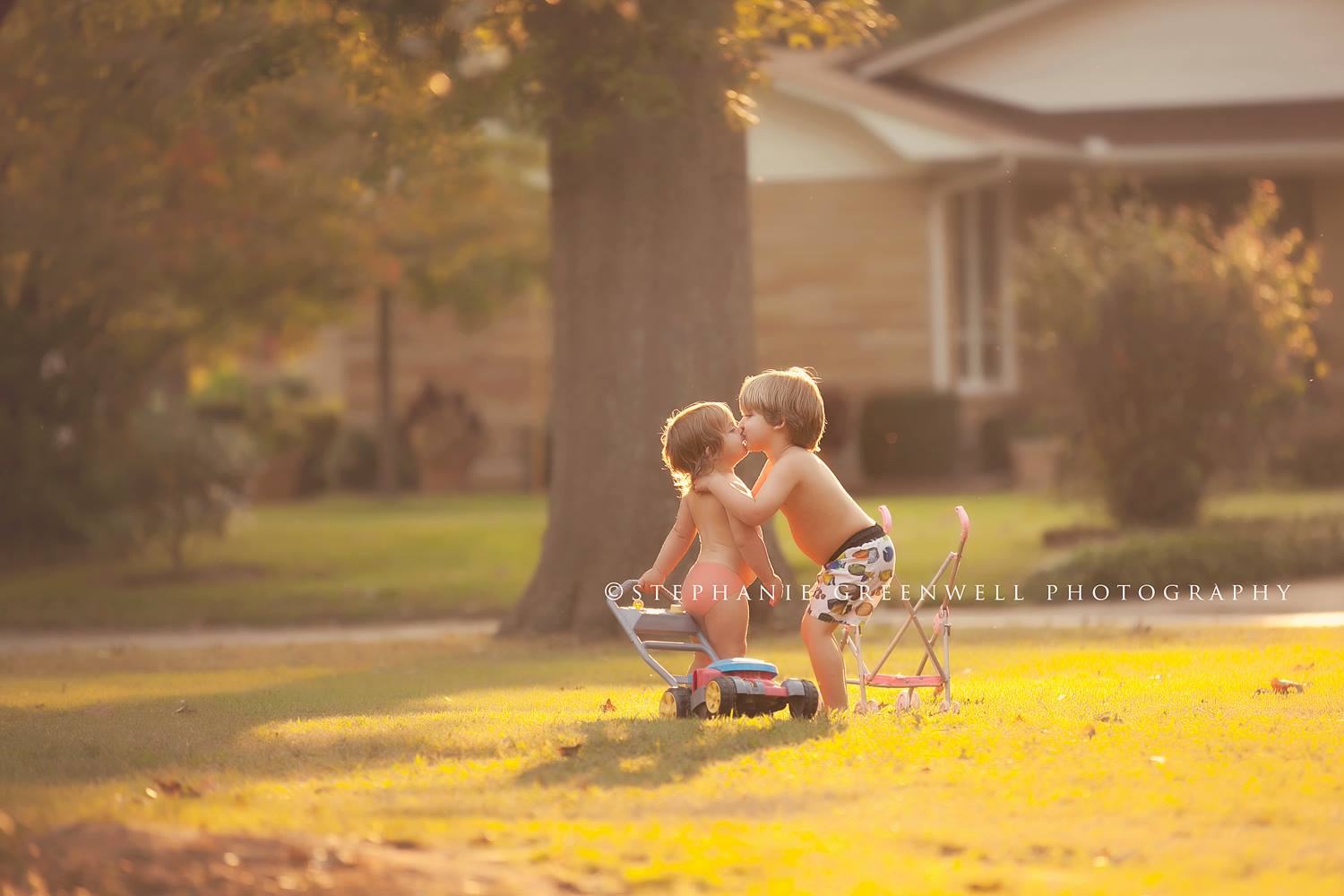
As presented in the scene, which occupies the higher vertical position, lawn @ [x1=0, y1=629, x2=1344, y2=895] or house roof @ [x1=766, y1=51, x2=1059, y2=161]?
house roof @ [x1=766, y1=51, x2=1059, y2=161]

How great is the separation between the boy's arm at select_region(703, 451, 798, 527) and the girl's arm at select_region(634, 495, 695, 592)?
0.27 m

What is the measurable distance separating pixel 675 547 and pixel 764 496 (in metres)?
0.48

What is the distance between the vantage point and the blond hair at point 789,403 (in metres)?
7.16

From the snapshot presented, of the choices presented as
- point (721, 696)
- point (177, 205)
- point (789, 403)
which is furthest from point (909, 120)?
point (721, 696)

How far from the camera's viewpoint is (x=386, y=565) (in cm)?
1728

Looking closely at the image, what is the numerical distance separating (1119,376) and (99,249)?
29.7 ft

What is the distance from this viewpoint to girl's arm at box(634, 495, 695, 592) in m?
7.14

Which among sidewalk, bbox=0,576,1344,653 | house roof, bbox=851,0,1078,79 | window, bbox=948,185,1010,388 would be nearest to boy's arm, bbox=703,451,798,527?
sidewalk, bbox=0,576,1344,653

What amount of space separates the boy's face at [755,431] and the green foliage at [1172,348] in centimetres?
906

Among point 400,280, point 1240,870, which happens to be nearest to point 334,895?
point 1240,870

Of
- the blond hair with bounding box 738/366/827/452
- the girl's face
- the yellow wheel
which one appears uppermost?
the blond hair with bounding box 738/366/827/452

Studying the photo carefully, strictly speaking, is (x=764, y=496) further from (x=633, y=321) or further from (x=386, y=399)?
(x=386, y=399)

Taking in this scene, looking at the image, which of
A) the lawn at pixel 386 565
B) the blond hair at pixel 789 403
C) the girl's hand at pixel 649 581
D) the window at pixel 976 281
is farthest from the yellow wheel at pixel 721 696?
the window at pixel 976 281

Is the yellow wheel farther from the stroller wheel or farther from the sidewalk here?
the sidewalk
